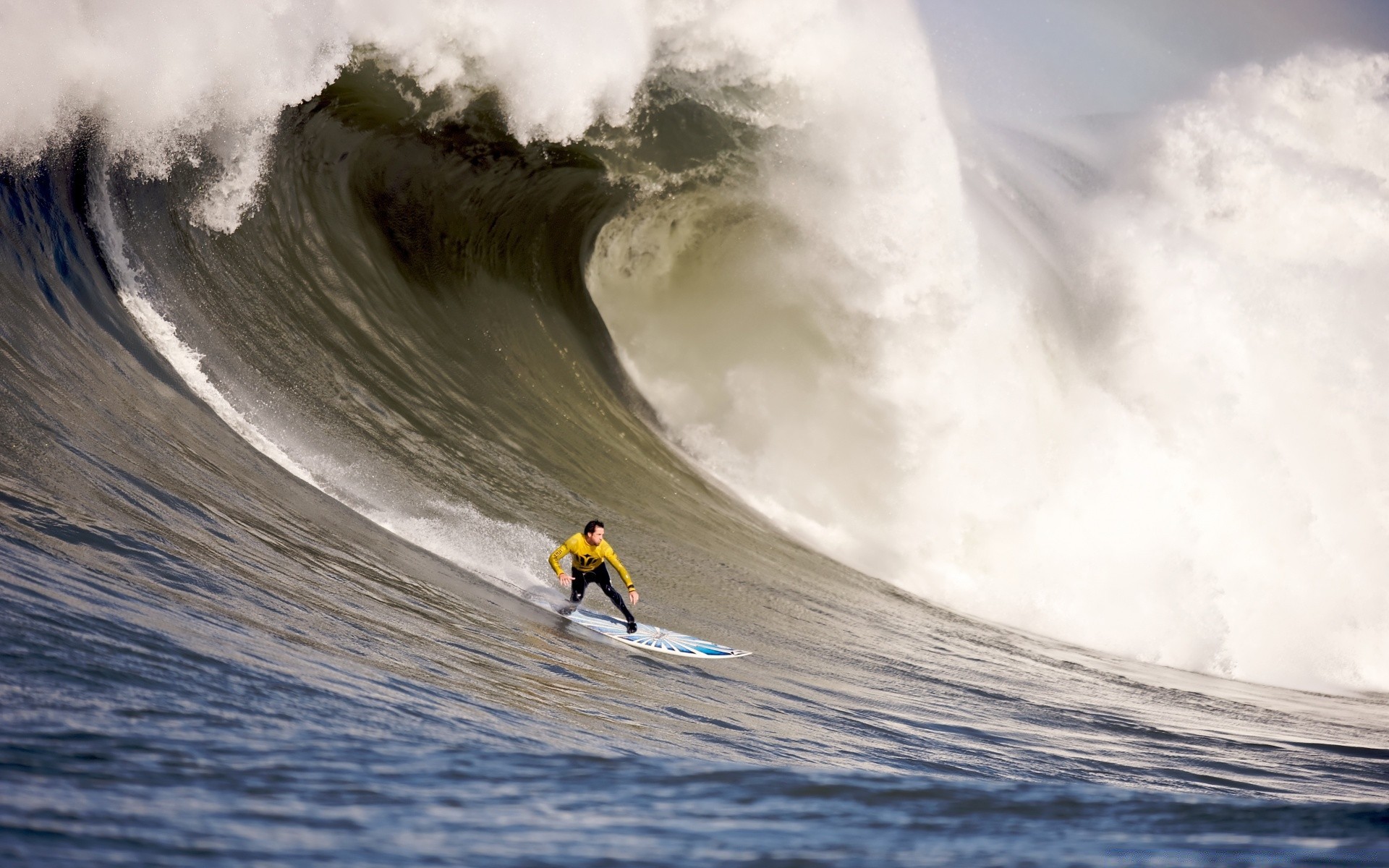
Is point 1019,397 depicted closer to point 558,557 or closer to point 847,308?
point 847,308

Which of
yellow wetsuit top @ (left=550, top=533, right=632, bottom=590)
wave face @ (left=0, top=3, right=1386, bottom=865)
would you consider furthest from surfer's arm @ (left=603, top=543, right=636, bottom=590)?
wave face @ (left=0, top=3, right=1386, bottom=865)

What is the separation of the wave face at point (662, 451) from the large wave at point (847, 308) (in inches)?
1.9

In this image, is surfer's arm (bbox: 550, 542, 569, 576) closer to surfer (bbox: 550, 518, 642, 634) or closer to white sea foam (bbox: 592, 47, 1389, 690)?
surfer (bbox: 550, 518, 642, 634)

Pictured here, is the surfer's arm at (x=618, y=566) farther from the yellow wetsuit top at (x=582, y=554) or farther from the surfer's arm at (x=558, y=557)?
the surfer's arm at (x=558, y=557)

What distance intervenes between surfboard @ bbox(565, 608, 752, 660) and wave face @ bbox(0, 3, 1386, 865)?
24 cm

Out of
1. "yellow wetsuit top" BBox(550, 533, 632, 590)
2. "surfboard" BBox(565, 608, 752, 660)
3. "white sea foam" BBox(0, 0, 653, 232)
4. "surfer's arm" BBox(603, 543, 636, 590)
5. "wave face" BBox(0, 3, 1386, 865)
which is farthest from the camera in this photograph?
"white sea foam" BBox(0, 0, 653, 232)

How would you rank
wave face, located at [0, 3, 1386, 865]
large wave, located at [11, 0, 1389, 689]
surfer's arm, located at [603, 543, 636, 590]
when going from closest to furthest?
wave face, located at [0, 3, 1386, 865] → surfer's arm, located at [603, 543, 636, 590] → large wave, located at [11, 0, 1389, 689]

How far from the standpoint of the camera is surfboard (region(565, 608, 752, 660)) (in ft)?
20.6

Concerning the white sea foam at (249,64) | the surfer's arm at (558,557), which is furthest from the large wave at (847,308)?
the surfer's arm at (558,557)

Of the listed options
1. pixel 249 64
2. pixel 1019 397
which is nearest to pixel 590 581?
pixel 249 64

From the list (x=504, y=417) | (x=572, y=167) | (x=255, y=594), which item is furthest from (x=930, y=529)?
(x=255, y=594)

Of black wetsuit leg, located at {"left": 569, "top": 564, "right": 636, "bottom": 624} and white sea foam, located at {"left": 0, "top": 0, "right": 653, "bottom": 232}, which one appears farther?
white sea foam, located at {"left": 0, "top": 0, "right": 653, "bottom": 232}

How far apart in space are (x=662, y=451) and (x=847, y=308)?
244cm

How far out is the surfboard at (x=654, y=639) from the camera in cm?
628
